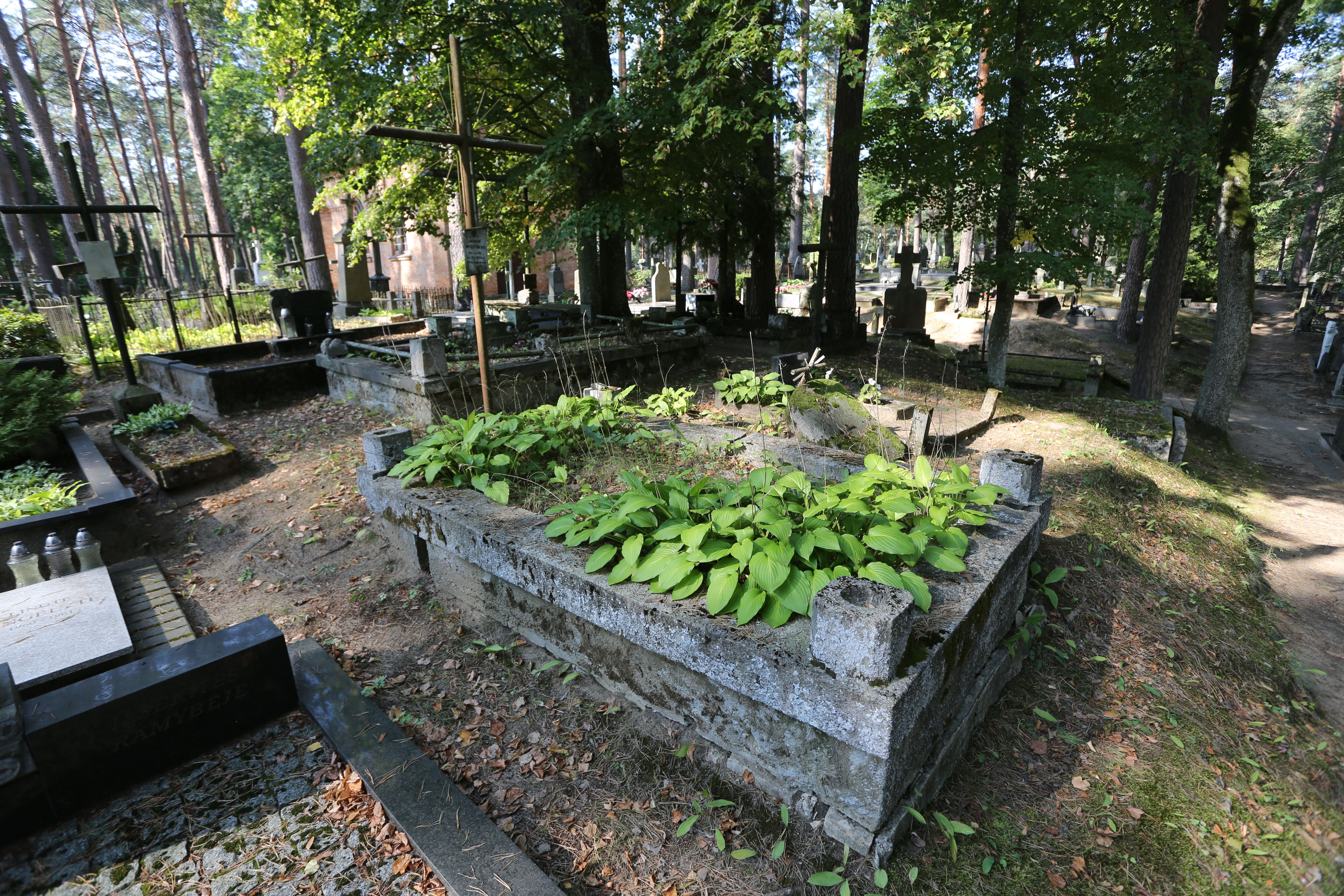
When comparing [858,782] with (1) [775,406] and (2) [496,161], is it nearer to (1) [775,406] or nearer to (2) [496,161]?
(1) [775,406]

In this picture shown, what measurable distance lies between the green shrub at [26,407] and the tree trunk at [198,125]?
10.8 m

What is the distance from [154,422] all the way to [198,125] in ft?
50.7

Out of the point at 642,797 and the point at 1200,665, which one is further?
the point at 1200,665

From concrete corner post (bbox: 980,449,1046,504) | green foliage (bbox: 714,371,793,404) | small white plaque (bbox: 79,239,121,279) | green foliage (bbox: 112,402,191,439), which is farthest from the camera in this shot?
small white plaque (bbox: 79,239,121,279)

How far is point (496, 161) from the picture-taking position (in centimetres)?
1197

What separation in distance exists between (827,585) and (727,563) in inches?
24.1

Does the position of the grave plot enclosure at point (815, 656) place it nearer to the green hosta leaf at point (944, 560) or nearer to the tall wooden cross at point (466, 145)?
the green hosta leaf at point (944, 560)

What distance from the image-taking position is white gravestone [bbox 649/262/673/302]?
83.7ft

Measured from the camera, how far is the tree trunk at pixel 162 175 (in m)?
26.1

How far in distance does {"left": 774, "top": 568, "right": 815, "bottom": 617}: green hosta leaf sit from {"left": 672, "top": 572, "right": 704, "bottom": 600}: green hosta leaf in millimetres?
363

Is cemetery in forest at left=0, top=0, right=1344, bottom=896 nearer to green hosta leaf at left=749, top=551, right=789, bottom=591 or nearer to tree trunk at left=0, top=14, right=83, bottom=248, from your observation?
green hosta leaf at left=749, top=551, right=789, bottom=591

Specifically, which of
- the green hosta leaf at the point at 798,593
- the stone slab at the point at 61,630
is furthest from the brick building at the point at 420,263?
the green hosta leaf at the point at 798,593

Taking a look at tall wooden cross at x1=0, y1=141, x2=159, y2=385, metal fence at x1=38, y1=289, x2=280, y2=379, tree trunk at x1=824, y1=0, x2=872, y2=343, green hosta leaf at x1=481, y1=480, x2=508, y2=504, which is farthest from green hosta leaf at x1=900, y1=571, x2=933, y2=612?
metal fence at x1=38, y1=289, x2=280, y2=379

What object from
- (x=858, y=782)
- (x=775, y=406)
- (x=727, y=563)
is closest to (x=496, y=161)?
(x=775, y=406)
